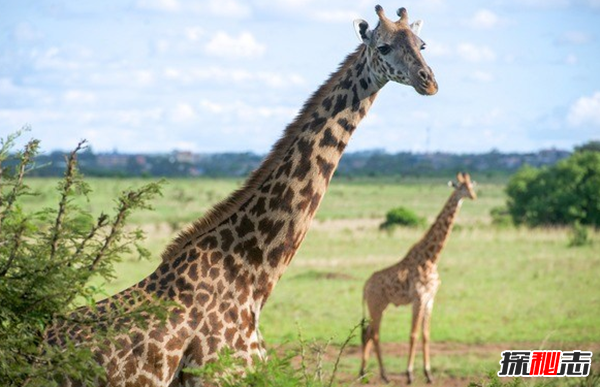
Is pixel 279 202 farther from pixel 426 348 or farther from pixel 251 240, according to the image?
pixel 426 348

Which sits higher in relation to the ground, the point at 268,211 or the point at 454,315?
the point at 268,211

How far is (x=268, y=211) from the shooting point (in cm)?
543

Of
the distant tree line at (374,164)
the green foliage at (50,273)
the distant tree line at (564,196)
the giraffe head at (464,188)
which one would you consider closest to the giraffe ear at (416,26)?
the green foliage at (50,273)

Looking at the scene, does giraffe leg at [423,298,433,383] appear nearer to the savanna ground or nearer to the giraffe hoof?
the giraffe hoof

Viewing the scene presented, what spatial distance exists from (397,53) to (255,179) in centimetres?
95

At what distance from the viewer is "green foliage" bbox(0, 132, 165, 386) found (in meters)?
4.38

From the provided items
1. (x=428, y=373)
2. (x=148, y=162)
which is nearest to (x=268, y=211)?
(x=428, y=373)

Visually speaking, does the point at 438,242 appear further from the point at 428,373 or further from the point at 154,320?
the point at 154,320

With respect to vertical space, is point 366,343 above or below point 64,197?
below

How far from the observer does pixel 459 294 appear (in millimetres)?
21562

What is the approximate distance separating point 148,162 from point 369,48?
338ft

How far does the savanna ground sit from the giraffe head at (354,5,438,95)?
1.81m

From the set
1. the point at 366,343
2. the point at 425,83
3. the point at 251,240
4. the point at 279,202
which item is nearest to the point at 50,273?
the point at 251,240

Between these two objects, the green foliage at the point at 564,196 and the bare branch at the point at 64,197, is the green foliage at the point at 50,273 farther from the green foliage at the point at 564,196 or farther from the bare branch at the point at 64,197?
the green foliage at the point at 564,196
